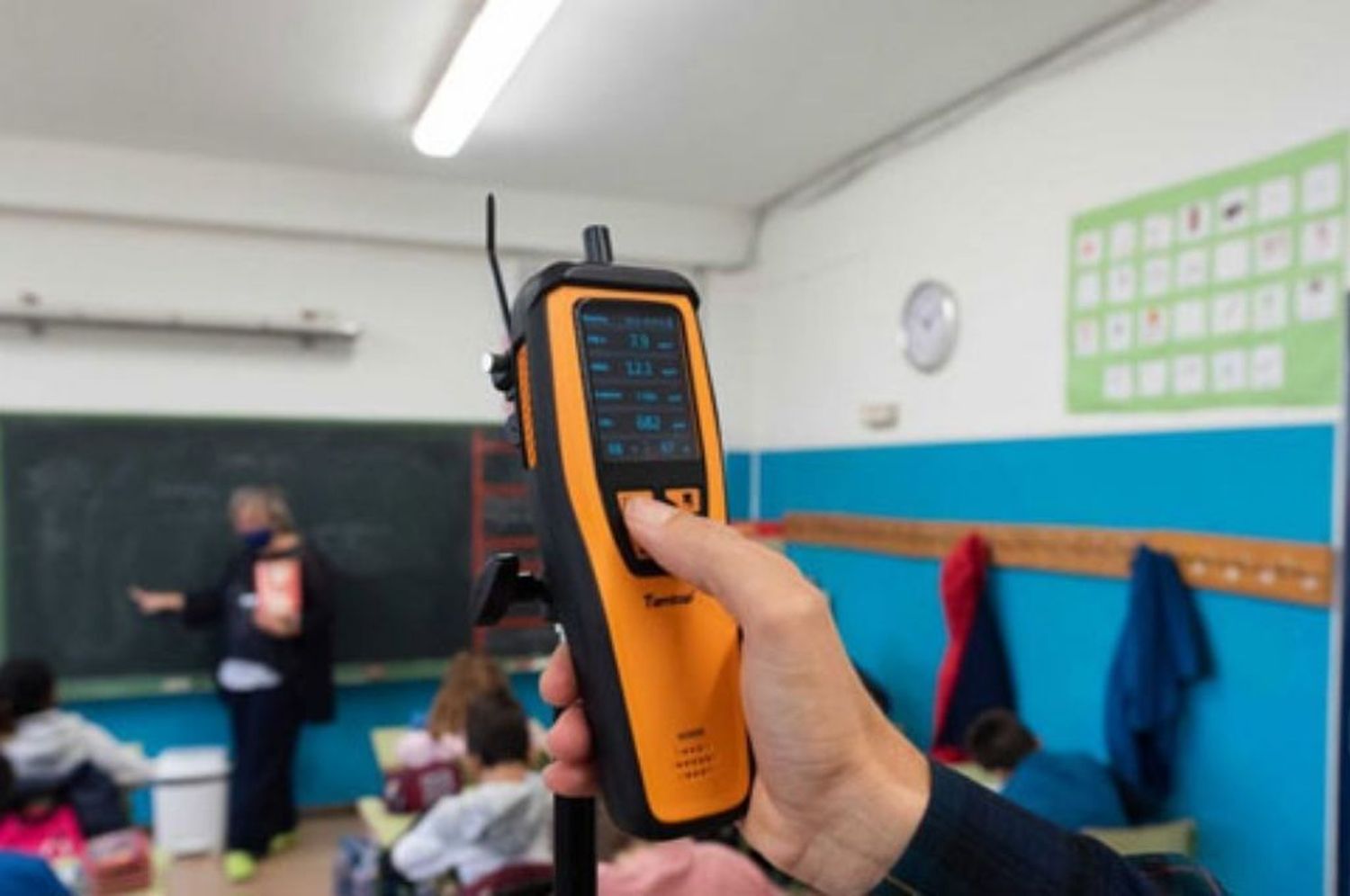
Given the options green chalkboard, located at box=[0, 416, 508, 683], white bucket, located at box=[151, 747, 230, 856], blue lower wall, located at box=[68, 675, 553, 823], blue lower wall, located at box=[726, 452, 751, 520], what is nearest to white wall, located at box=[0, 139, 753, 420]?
green chalkboard, located at box=[0, 416, 508, 683]

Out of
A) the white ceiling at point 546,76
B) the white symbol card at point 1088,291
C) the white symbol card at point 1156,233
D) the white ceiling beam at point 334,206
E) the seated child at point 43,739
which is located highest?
the white ceiling at point 546,76

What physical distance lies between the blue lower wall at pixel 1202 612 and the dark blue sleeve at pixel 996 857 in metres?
2.09

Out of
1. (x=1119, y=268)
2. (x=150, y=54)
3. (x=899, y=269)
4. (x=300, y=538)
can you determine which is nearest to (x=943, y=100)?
(x=899, y=269)

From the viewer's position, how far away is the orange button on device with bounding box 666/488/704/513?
0.76 meters

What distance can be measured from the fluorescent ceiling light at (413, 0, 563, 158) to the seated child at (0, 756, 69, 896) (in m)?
2.27

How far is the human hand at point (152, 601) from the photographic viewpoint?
4.39 meters

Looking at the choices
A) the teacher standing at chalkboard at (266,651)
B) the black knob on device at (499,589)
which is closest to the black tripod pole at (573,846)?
the black knob on device at (499,589)

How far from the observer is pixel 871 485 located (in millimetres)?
4309

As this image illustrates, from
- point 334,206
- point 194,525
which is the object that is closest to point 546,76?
point 334,206

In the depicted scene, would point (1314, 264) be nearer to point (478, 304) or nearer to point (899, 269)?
→ point (899, 269)

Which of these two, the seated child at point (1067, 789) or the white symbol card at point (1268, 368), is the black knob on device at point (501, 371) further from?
the white symbol card at point (1268, 368)

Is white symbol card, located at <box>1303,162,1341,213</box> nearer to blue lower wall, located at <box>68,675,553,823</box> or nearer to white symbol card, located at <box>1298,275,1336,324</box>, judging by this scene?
white symbol card, located at <box>1298,275,1336,324</box>

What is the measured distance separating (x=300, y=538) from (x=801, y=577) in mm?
4296

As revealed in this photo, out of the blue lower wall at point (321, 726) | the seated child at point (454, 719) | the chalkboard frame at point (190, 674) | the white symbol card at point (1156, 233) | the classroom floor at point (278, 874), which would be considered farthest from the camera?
the blue lower wall at point (321, 726)
